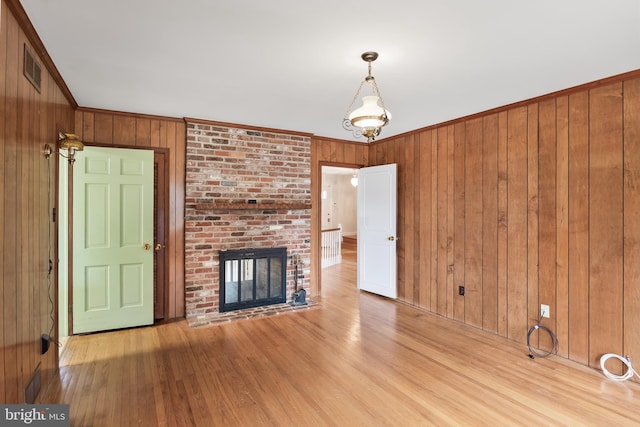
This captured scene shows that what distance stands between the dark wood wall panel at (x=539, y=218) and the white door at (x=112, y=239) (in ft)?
11.7

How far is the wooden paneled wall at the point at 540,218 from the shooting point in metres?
2.72

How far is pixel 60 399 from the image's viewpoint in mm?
2373

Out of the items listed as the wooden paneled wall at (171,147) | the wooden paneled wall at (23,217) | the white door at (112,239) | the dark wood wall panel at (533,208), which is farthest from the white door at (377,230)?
the wooden paneled wall at (23,217)

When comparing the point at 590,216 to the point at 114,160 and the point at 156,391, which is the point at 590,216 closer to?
the point at 156,391

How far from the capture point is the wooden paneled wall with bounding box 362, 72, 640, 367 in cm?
272

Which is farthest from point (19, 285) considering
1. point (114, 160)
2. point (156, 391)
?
point (114, 160)

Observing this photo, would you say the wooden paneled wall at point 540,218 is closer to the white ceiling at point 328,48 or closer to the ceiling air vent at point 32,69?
the white ceiling at point 328,48

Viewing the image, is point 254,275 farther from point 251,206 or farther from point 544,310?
point 544,310

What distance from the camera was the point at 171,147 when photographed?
4070 mm

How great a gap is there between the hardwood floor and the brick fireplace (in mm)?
807

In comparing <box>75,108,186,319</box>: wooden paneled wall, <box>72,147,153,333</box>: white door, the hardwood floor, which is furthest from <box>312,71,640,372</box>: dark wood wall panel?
<box>72,147,153,333</box>: white door

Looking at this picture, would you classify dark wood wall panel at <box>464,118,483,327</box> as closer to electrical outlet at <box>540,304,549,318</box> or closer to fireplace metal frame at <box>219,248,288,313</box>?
electrical outlet at <box>540,304,549,318</box>

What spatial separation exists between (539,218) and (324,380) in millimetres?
2605

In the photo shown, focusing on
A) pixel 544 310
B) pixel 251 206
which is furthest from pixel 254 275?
pixel 544 310
